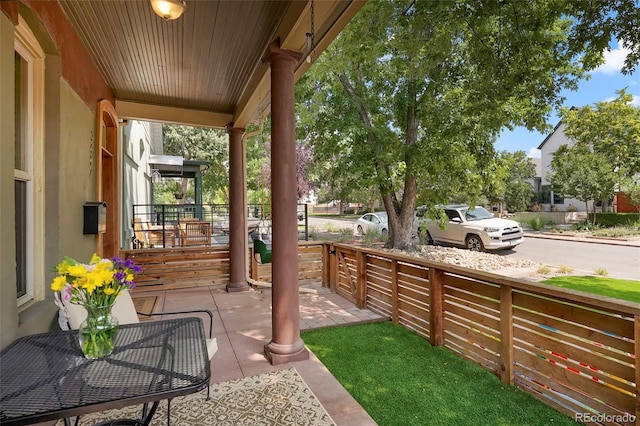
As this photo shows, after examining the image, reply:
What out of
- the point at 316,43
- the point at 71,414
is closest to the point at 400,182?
the point at 316,43

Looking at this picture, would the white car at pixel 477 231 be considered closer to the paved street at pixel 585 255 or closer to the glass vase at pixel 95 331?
the paved street at pixel 585 255

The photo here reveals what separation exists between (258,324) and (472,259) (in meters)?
6.30

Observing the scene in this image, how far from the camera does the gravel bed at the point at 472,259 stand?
7.59 meters

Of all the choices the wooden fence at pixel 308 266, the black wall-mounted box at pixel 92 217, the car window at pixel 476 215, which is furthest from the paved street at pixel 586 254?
the black wall-mounted box at pixel 92 217

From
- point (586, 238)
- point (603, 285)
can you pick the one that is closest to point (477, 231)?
point (603, 285)

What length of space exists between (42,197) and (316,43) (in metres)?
2.30

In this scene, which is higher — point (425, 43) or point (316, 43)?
point (425, 43)

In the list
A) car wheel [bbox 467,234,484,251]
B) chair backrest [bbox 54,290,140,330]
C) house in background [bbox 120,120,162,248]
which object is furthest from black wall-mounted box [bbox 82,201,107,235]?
car wheel [bbox 467,234,484,251]

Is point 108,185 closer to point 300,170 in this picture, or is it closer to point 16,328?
point 16,328

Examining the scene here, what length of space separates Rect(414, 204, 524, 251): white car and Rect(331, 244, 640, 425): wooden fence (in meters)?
6.26

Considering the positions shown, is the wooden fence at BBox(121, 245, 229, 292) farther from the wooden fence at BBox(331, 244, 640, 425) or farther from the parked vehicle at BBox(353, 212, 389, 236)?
the parked vehicle at BBox(353, 212, 389, 236)

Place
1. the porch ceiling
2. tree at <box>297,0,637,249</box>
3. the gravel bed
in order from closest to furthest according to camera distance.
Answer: the porch ceiling → tree at <box>297,0,637,249</box> → the gravel bed

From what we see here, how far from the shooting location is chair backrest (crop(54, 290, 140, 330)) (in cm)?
180

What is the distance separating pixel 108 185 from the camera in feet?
15.2
